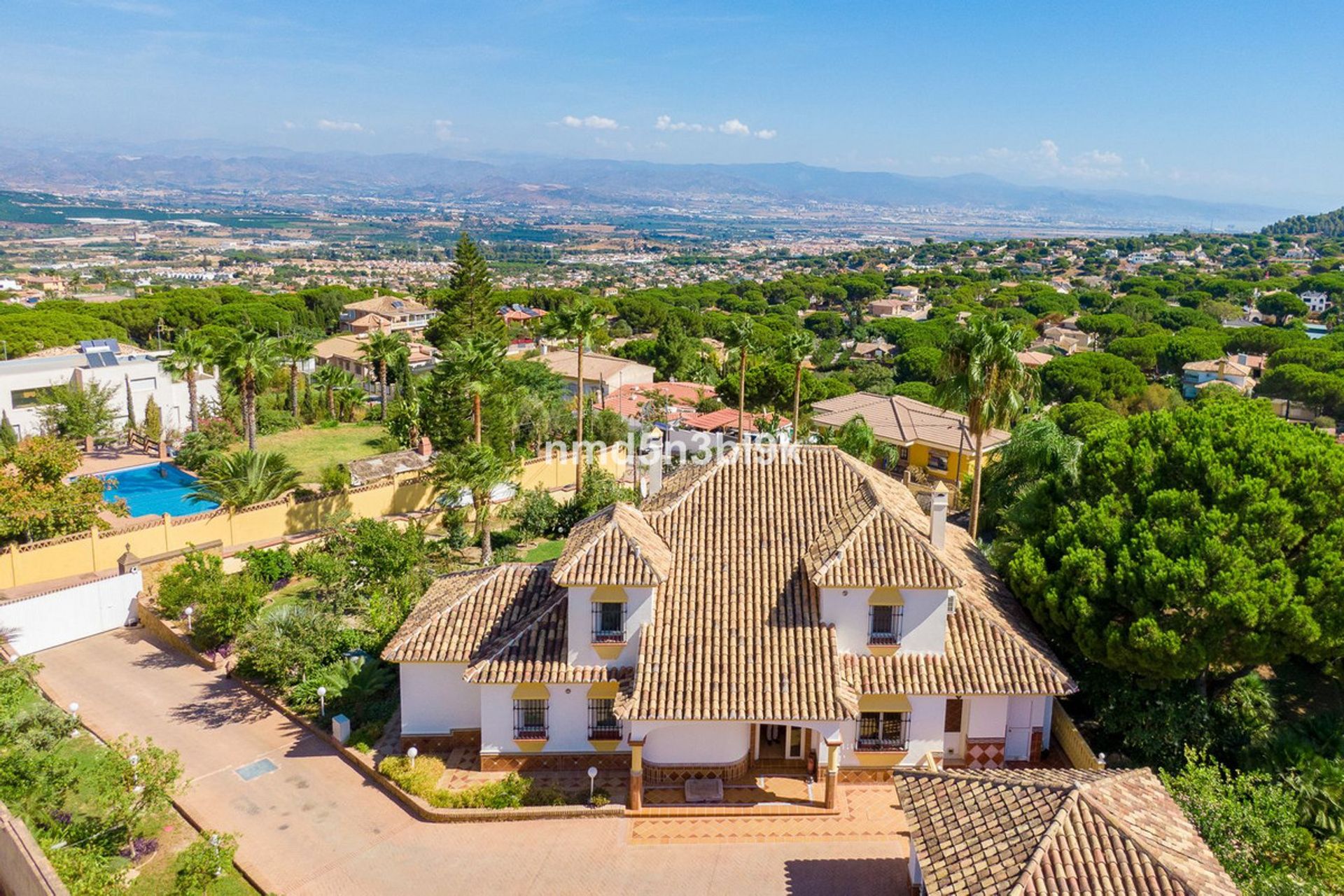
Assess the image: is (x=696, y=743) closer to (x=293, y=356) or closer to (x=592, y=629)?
(x=592, y=629)

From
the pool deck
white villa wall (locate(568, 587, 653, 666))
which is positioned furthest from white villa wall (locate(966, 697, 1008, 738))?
the pool deck

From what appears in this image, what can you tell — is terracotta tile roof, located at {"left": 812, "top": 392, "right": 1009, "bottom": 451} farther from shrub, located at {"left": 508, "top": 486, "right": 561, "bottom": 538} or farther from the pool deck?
the pool deck

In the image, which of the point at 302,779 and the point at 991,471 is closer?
the point at 302,779

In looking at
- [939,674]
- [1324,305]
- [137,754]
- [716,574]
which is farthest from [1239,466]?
[1324,305]

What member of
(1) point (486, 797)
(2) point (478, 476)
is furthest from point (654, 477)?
(1) point (486, 797)

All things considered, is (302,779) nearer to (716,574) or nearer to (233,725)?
(233,725)

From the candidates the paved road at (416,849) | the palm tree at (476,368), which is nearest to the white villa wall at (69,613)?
the paved road at (416,849)

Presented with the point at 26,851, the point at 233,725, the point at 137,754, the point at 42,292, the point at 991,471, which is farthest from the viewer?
the point at 42,292
